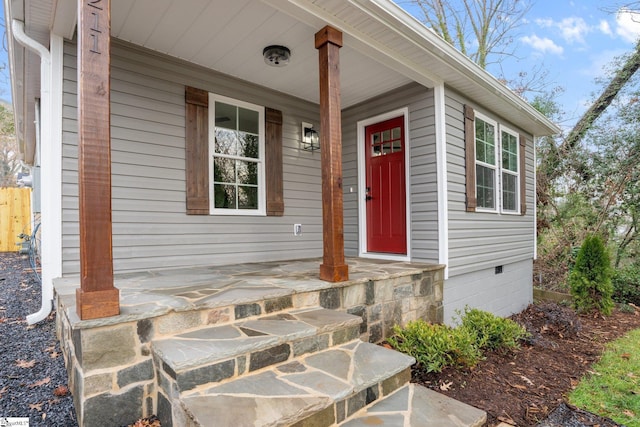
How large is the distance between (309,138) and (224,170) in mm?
Answer: 1367

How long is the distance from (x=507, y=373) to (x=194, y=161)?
3.67 metres

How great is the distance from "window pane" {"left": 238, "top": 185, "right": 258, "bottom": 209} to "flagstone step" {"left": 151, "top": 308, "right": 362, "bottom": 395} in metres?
2.00

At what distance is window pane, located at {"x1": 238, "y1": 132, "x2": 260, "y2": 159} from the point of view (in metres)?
4.09

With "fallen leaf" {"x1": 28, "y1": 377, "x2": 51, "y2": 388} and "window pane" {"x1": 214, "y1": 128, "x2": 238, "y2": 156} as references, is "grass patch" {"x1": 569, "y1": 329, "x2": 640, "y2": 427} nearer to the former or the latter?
"fallen leaf" {"x1": 28, "y1": 377, "x2": 51, "y2": 388}

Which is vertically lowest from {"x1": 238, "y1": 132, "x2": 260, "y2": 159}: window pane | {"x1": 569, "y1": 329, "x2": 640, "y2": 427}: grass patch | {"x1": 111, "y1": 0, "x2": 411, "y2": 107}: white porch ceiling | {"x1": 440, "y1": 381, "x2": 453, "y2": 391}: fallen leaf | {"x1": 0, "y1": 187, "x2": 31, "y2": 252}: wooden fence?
{"x1": 569, "y1": 329, "x2": 640, "y2": 427}: grass patch

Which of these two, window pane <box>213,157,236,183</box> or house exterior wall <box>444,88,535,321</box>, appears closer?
window pane <box>213,157,236,183</box>

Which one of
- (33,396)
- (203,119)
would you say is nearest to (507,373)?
(33,396)

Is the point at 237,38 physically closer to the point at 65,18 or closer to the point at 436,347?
the point at 65,18

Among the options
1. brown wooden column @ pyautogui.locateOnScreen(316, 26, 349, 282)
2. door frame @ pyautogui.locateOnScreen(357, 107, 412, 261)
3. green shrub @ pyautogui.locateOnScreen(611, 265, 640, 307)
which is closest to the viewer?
brown wooden column @ pyautogui.locateOnScreen(316, 26, 349, 282)

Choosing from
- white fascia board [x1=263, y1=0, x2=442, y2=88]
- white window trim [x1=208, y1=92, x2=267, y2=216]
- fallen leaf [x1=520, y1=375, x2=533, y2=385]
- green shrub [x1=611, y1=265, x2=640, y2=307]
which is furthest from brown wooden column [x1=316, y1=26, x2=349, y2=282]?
green shrub [x1=611, y1=265, x2=640, y2=307]

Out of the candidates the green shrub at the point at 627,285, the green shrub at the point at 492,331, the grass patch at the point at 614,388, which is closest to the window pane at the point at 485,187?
the green shrub at the point at 492,331

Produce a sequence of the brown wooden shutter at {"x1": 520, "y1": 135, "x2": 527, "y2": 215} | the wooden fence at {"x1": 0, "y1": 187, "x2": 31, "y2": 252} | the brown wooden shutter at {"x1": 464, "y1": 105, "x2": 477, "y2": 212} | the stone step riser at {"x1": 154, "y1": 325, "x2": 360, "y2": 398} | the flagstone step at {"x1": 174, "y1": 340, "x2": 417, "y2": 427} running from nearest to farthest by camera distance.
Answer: the flagstone step at {"x1": 174, "y1": 340, "x2": 417, "y2": 427} → the stone step riser at {"x1": 154, "y1": 325, "x2": 360, "y2": 398} → the brown wooden shutter at {"x1": 464, "y1": 105, "x2": 477, "y2": 212} → the brown wooden shutter at {"x1": 520, "y1": 135, "x2": 527, "y2": 215} → the wooden fence at {"x1": 0, "y1": 187, "x2": 31, "y2": 252}

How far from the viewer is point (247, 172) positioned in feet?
13.6

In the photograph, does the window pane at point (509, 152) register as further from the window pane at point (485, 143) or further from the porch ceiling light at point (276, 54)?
the porch ceiling light at point (276, 54)
